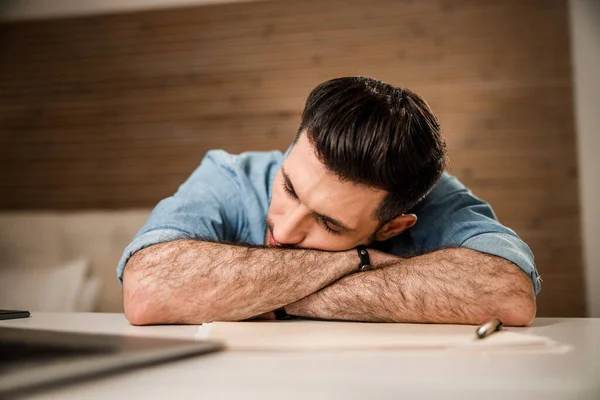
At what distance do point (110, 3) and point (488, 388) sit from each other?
11.2 ft

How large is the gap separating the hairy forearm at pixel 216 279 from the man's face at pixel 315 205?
9 cm

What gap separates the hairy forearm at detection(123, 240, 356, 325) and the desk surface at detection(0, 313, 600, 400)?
441mm

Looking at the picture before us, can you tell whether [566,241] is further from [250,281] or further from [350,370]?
[350,370]

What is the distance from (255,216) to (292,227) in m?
0.28

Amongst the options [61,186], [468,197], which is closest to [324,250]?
[468,197]

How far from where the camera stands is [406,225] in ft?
5.00

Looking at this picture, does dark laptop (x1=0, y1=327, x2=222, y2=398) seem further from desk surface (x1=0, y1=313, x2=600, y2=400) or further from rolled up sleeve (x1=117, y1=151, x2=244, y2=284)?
rolled up sleeve (x1=117, y1=151, x2=244, y2=284)

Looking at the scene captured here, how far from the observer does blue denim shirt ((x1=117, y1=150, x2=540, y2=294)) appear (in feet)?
4.17

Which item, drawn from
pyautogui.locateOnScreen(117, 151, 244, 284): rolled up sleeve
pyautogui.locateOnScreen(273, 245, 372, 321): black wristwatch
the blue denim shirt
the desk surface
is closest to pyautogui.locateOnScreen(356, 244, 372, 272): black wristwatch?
pyautogui.locateOnScreen(273, 245, 372, 321): black wristwatch

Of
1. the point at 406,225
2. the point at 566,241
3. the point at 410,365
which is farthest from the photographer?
the point at 566,241

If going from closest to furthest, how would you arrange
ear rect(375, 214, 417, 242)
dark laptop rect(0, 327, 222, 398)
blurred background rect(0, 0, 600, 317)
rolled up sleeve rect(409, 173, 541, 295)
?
dark laptop rect(0, 327, 222, 398) < rolled up sleeve rect(409, 173, 541, 295) < ear rect(375, 214, 417, 242) < blurred background rect(0, 0, 600, 317)

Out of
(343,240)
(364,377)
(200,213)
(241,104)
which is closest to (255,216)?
(200,213)

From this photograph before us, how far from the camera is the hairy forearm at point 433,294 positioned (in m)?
1.13

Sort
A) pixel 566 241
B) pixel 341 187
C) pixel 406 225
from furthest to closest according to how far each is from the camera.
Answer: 1. pixel 566 241
2. pixel 406 225
3. pixel 341 187
